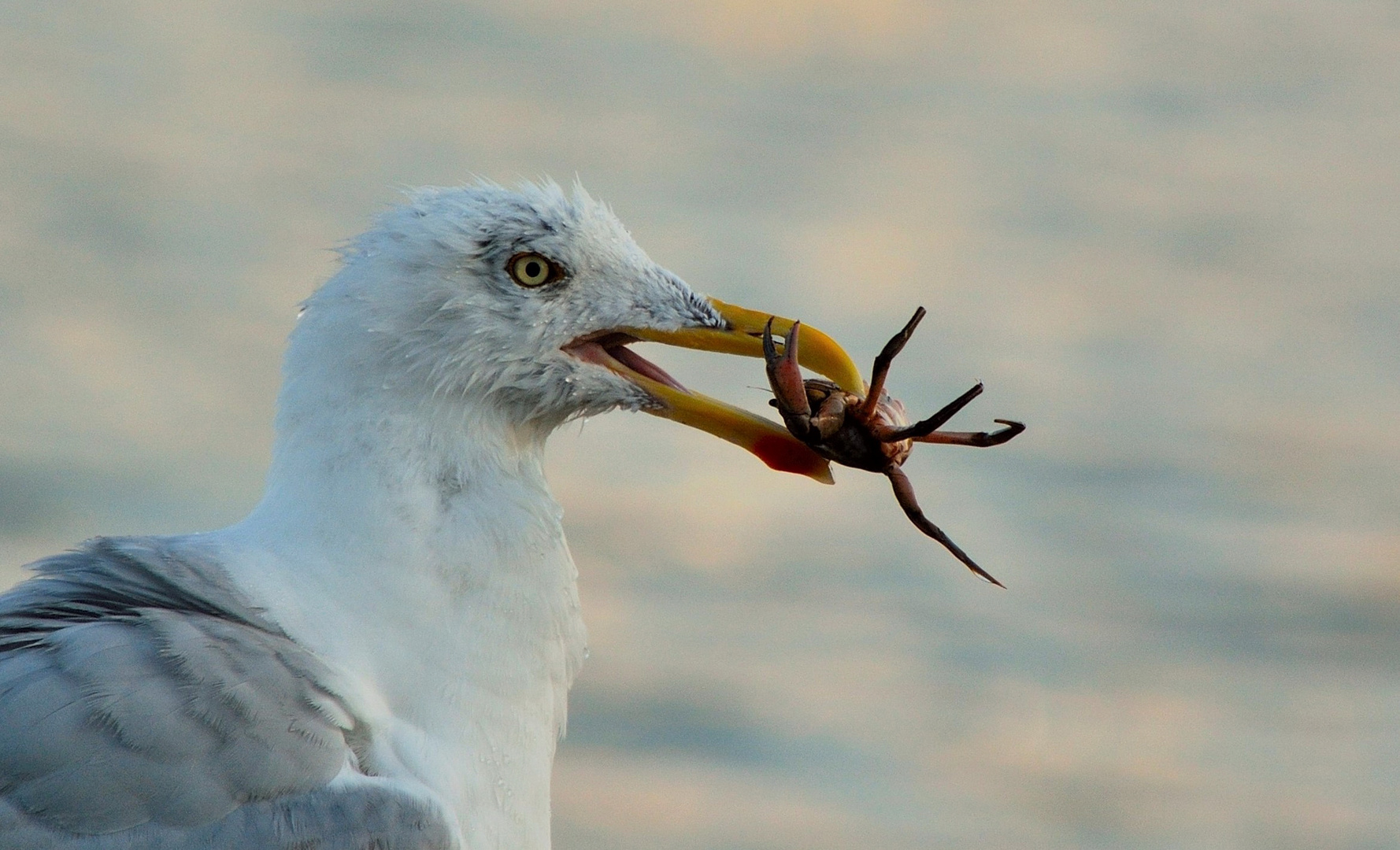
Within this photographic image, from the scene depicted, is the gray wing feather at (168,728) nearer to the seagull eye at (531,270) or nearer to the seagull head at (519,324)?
the seagull head at (519,324)

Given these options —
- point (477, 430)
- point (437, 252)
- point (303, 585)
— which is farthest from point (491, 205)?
point (303, 585)

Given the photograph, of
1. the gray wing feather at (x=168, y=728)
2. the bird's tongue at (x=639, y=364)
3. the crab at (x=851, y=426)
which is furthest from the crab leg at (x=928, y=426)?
the gray wing feather at (x=168, y=728)

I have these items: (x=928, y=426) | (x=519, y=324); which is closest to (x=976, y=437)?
(x=928, y=426)

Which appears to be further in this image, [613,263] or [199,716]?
[613,263]

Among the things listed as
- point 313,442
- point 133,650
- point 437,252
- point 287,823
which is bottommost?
point 287,823

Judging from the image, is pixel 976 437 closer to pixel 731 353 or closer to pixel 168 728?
pixel 731 353

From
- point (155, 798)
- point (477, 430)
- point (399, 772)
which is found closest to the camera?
point (155, 798)

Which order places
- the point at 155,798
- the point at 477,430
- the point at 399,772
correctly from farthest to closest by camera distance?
the point at 477,430, the point at 399,772, the point at 155,798

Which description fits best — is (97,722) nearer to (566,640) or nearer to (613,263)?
(566,640)

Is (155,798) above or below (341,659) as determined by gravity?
below
